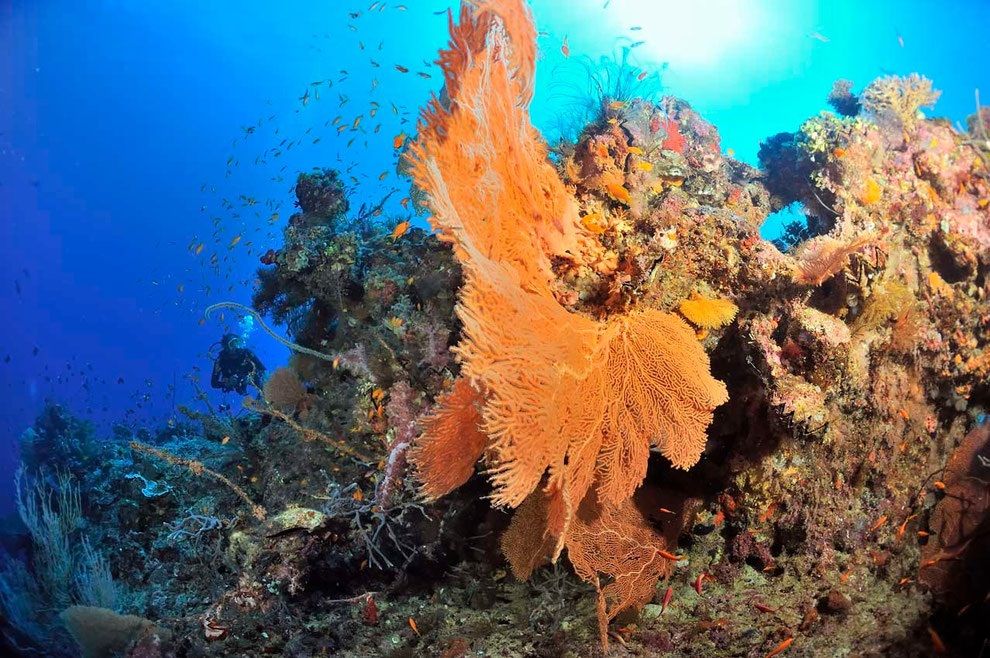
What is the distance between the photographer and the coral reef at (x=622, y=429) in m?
3.08

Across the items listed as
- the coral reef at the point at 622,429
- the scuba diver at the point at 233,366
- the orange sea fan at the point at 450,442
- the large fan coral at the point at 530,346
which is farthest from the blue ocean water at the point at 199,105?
the orange sea fan at the point at 450,442

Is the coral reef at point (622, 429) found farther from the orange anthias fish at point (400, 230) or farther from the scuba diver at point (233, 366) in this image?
the scuba diver at point (233, 366)

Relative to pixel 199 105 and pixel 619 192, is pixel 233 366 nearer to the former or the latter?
pixel 619 192

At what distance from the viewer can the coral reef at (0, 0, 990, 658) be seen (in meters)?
3.08

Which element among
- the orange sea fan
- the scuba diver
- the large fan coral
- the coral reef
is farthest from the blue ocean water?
the orange sea fan

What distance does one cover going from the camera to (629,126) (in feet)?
18.1

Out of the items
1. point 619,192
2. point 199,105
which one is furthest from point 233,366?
point 199,105

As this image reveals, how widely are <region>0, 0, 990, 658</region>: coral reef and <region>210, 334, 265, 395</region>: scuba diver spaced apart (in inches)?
410

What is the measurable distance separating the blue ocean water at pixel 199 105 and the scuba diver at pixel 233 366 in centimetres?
5850

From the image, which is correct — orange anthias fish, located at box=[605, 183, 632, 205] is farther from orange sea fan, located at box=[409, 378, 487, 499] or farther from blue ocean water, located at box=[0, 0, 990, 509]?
blue ocean water, located at box=[0, 0, 990, 509]

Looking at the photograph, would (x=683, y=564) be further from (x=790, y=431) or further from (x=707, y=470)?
(x=790, y=431)

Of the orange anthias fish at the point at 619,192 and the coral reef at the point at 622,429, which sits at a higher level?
the orange anthias fish at the point at 619,192

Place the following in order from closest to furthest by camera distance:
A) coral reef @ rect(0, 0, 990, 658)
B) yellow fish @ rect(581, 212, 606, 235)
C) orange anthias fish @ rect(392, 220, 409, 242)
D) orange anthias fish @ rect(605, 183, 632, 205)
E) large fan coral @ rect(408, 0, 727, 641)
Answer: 1. large fan coral @ rect(408, 0, 727, 641)
2. coral reef @ rect(0, 0, 990, 658)
3. yellow fish @ rect(581, 212, 606, 235)
4. orange anthias fish @ rect(605, 183, 632, 205)
5. orange anthias fish @ rect(392, 220, 409, 242)

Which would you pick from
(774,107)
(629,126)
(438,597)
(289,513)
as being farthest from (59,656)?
(774,107)
